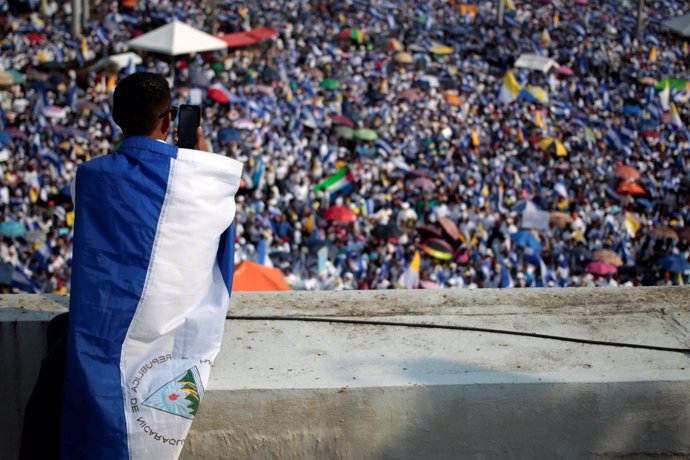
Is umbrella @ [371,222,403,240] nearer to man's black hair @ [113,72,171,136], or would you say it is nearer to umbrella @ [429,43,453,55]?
man's black hair @ [113,72,171,136]

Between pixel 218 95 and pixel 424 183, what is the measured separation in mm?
4591

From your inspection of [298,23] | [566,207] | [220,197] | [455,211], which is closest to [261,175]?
[455,211]

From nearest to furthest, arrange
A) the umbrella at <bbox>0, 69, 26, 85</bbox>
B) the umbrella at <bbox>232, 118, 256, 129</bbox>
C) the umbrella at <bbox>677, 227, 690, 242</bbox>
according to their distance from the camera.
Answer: the umbrella at <bbox>677, 227, 690, 242</bbox>, the umbrella at <bbox>232, 118, 256, 129</bbox>, the umbrella at <bbox>0, 69, 26, 85</bbox>

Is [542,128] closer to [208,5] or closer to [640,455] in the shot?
[208,5]

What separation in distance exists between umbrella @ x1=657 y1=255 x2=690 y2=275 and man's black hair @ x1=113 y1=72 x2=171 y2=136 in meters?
10.1

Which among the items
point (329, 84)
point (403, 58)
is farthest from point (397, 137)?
point (403, 58)

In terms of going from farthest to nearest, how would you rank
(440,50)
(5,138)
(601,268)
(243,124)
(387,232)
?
(440,50)
(243,124)
(5,138)
(387,232)
(601,268)

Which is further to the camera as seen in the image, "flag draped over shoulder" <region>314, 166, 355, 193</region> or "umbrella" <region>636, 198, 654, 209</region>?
"umbrella" <region>636, 198, 654, 209</region>

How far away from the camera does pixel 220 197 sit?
87.4 inches

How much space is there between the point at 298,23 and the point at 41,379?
1933cm

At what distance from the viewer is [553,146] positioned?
15.3 meters

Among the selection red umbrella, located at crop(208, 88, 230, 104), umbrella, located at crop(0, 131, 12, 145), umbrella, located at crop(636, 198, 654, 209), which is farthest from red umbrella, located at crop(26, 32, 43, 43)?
umbrella, located at crop(636, 198, 654, 209)

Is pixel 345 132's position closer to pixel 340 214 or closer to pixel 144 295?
pixel 340 214

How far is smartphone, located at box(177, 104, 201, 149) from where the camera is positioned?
228 centimetres
